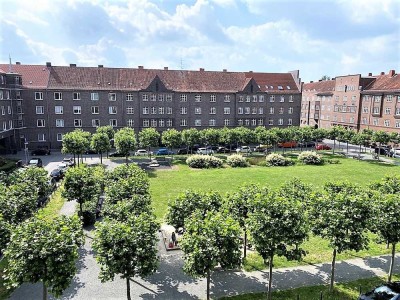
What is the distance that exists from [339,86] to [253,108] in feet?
95.4

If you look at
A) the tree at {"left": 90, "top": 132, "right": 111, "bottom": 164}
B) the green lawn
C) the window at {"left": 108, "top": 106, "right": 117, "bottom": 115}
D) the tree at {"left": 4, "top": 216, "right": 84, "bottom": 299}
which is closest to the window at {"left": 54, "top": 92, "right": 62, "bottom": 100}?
the window at {"left": 108, "top": 106, "right": 117, "bottom": 115}

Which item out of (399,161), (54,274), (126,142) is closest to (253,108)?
(399,161)

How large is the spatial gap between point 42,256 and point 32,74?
212 feet

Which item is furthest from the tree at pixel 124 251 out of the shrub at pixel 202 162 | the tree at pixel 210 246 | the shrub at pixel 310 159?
the shrub at pixel 310 159

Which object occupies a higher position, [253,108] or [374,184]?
[253,108]

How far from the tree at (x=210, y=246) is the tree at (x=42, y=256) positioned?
5.54m

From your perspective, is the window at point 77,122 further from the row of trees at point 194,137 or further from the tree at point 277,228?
the tree at point 277,228

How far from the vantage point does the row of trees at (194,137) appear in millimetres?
51500

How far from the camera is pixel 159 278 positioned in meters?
21.2

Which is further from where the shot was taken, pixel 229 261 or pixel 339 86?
pixel 339 86

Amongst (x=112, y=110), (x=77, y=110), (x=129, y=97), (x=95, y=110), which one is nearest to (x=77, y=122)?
(x=77, y=110)

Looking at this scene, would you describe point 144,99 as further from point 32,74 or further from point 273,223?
point 273,223

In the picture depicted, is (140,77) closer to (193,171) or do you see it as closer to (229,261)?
(193,171)

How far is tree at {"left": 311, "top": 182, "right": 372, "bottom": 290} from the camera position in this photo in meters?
18.8
